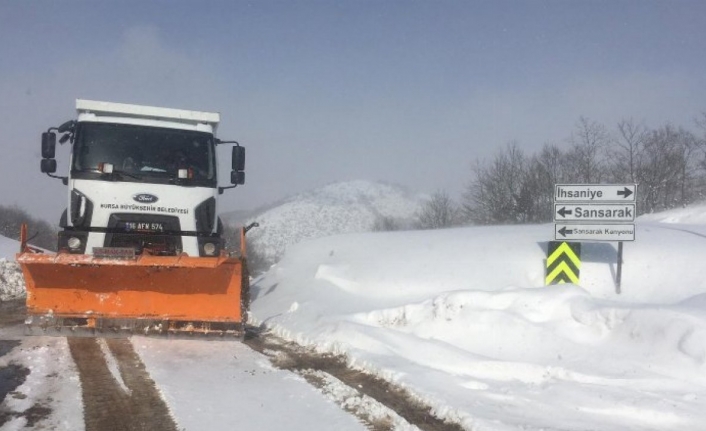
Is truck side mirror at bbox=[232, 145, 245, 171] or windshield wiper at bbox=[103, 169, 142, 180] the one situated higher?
truck side mirror at bbox=[232, 145, 245, 171]

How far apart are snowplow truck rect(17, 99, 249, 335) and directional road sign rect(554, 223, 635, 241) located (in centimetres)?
531

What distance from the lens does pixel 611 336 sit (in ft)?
27.5

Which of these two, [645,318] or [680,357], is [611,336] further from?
[680,357]

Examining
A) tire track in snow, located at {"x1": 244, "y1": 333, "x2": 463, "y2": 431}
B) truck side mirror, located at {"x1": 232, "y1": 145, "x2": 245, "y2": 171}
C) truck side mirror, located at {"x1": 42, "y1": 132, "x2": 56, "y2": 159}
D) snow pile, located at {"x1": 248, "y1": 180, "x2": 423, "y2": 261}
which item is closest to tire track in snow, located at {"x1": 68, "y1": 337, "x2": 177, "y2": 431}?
tire track in snow, located at {"x1": 244, "y1": 333, "x2": 463, "y2": 431}

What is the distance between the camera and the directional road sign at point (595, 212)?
1080 cm

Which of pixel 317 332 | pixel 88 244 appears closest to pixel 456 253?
pixel 317 332

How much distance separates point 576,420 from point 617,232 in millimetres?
5722

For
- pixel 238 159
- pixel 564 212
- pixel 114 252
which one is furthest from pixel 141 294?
pixel 564 212

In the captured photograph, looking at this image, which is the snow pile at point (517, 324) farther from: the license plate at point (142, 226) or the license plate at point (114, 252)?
the license plate at point (114, 252)

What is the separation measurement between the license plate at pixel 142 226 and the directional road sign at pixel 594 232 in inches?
250

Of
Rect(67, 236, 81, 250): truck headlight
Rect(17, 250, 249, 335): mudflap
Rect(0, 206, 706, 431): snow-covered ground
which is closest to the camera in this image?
Rect(0, 206, 706, 431): snow-covered ground

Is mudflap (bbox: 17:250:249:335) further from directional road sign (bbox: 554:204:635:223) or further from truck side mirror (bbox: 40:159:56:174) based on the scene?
directional road sign (bbox: 554:204:635:223)

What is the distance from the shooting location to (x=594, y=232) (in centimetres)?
1091

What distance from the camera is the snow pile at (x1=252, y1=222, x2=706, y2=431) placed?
622cm
